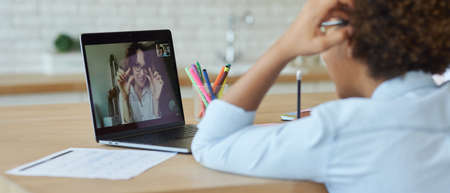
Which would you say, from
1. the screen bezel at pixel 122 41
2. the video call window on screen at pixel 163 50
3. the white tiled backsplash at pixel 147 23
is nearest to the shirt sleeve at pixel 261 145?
the screen bezel at pixel 122 41

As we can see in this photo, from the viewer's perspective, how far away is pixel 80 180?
938 mm

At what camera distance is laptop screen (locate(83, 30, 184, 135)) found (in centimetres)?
126

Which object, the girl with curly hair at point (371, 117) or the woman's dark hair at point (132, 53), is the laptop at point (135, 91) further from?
the girl with curly hair at point (371, 117)

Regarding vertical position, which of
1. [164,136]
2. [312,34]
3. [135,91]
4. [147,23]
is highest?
[147,23]

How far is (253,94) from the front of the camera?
1041mm

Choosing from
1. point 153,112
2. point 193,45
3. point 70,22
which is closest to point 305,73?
point 193,45

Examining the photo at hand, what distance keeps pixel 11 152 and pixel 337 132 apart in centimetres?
69

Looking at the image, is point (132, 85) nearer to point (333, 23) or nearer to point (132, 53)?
point (132, 53)

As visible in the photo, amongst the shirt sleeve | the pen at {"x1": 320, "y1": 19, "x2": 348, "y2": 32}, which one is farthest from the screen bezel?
the pen at {"x1": 320, "y1": 19, "x2": 348, "y2": 32}

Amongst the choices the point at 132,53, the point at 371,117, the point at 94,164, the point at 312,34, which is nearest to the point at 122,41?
the point at 132,53

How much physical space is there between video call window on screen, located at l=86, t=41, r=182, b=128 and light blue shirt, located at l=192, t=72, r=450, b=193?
41 cm

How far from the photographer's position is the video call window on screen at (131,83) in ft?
4.15

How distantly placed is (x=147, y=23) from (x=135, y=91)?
2214 millimetres

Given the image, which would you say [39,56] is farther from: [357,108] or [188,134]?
[357,108]
